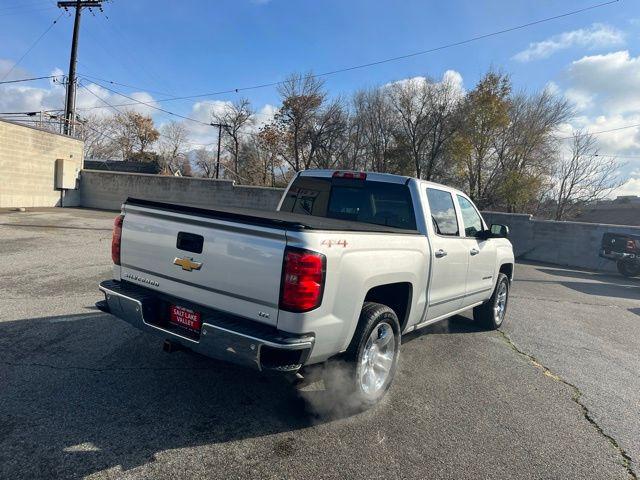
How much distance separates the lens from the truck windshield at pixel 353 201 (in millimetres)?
4293

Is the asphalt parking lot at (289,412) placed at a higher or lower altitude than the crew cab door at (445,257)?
lower

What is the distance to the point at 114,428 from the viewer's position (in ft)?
9.37

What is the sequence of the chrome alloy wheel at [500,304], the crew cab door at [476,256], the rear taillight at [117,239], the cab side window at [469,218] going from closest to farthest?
1. the rear taillight at [117,239]
2. the crew cab door at [476,256]
3. the cab side window at [469,218]
4. the chrome alloy wheel at [500,304]

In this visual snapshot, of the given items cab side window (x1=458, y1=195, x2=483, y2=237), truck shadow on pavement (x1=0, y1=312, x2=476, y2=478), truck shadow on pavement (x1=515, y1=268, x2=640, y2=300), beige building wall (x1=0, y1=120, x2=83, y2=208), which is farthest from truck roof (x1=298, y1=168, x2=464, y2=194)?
beige building wall (x1=0, y1=120, x2=83, y2=208)

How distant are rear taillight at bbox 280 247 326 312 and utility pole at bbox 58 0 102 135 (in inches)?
936

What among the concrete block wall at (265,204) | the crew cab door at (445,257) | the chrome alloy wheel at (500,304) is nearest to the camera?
the crew cab door at (445,257)

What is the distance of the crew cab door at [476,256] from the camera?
195 inches

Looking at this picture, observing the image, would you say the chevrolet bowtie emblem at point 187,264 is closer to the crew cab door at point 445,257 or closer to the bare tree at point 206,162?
the crew cab door at point 445,257

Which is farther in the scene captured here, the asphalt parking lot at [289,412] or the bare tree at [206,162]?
the bare tree at [206,162]

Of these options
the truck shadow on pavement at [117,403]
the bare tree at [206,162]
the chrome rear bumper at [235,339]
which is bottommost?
the truck shadow on pavement at [117,403]

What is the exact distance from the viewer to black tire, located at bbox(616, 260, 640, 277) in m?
Answer: 14.5

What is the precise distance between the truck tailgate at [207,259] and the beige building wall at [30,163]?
57.8 ft

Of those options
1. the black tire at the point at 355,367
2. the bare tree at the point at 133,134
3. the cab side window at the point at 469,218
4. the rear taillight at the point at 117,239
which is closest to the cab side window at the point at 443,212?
the cab side window at the point at 469,218

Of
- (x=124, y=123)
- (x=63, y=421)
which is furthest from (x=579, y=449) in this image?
(x=124, y=123)
